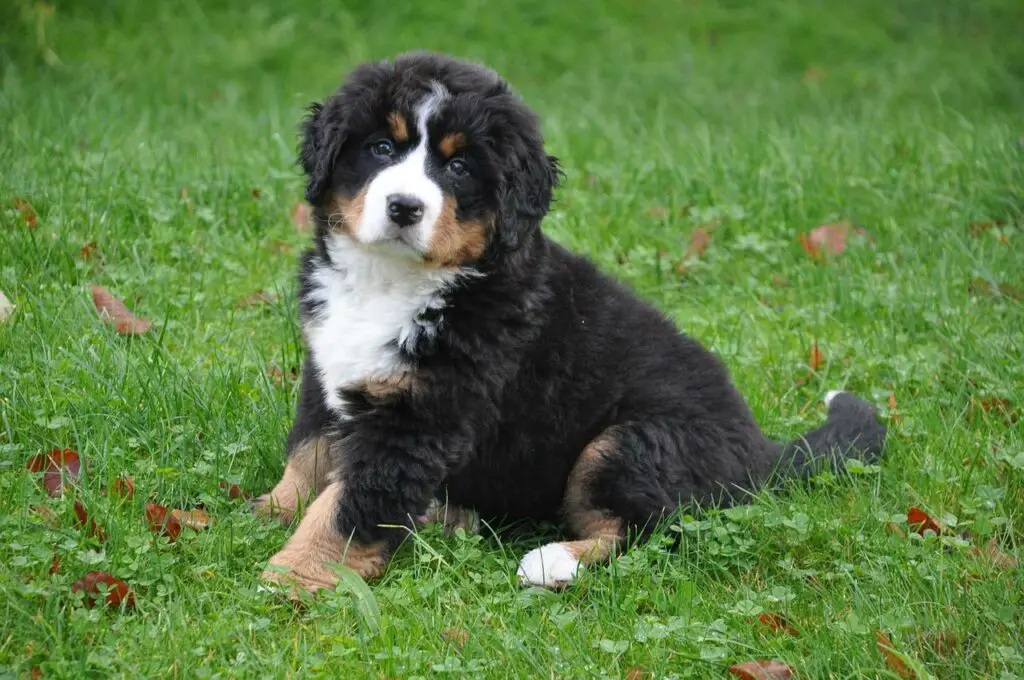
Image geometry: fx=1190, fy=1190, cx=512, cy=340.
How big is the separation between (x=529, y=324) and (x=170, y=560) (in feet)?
3.98

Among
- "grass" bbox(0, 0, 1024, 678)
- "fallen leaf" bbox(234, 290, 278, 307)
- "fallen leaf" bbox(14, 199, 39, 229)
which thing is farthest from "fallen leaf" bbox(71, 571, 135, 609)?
"fallen leaf" bbox(14, 199, 39, 229)

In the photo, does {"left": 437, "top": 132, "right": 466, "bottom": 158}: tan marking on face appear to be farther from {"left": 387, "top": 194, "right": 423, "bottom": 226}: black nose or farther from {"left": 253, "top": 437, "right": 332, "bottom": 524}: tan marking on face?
{"left": 253, "top": 437, "right": 332, "bottom": 524}: tan marking on face

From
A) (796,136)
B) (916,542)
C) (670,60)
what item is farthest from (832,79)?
(916,542)

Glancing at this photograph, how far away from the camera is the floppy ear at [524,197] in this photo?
11.2 ft

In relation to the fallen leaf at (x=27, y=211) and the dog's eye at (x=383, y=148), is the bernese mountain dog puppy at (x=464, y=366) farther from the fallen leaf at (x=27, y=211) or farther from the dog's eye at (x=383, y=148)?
the fallen leaf at (x=27, y=211)

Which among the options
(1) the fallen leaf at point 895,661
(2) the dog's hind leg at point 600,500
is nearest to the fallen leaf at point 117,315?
(2) the dog's hind leg at point 600,500

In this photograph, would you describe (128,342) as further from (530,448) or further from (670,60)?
(670,60)

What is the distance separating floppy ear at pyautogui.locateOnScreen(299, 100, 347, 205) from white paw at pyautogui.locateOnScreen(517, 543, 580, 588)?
123 cm

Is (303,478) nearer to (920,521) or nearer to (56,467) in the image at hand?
(56,467)

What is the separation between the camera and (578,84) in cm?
971

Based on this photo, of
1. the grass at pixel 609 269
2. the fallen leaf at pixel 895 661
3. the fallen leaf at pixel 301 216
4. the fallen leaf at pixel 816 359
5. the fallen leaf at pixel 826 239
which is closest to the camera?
the fallen leaf at pixel 895 661

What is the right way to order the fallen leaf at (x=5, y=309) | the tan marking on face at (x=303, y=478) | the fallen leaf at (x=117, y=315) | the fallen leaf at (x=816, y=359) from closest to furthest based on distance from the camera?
the tan marking on face at (x=303, y=478), the fallen leaf at (x=5, y=309), the fallen leaf at (x=117, y=315), the fallen leaf at (x=816, y=359)

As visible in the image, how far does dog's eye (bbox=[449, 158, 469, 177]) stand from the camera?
3.37 metres

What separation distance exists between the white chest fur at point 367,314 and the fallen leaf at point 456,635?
30.7 inches
